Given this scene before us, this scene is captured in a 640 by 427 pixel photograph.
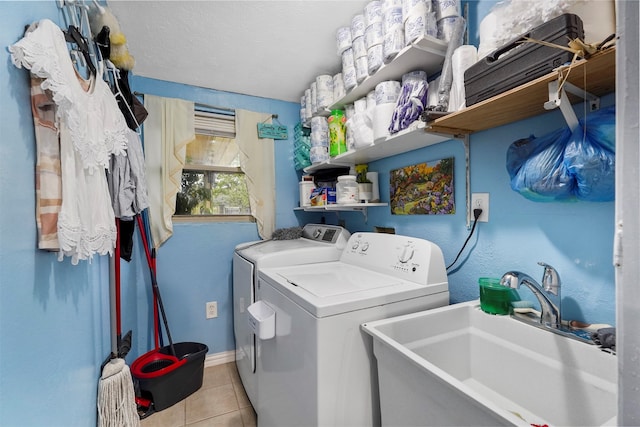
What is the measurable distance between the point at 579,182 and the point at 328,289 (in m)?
0.91

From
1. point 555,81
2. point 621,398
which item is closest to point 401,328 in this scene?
point 621,398

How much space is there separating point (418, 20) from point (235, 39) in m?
1.14

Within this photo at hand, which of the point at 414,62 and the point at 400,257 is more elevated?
the point at 414,62

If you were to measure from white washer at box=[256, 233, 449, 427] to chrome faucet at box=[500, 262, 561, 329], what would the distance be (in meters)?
0.33

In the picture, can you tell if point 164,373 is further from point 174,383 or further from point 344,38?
point 344,38

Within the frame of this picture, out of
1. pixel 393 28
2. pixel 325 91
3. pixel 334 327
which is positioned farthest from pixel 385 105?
pixel 334 327

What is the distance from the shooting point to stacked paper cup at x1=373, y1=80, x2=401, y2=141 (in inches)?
55.4

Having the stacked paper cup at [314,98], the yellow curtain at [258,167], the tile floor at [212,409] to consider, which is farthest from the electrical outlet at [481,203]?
the tile floor at [212,409]

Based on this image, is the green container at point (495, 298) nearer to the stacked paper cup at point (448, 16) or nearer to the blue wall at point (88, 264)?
the blue wall at point (88, 264)

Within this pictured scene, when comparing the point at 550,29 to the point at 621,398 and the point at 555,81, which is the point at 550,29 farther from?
the point at 621,398

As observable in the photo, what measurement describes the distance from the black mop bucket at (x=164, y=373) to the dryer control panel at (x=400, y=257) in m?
1.37

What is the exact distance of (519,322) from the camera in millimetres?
974

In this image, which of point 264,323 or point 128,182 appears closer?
point 264,323

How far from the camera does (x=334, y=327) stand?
0.96 m
